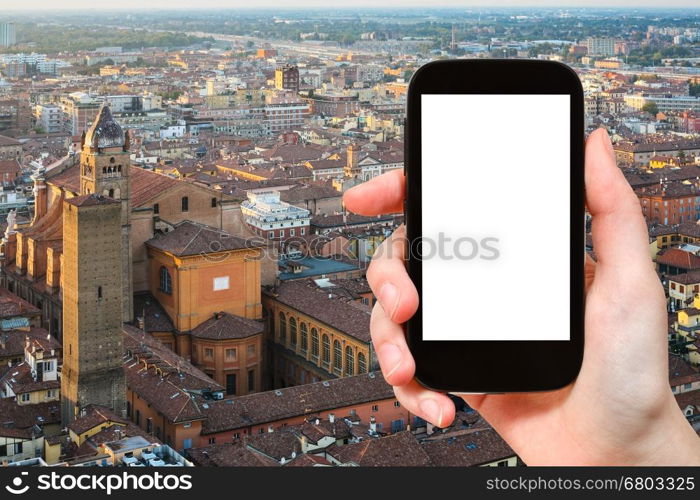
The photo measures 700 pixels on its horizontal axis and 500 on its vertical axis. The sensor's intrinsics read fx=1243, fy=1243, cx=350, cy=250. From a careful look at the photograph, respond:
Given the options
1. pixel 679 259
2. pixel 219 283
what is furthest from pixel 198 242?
pixel 679 259

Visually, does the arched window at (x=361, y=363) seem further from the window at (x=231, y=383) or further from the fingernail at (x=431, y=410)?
the fingernail at (x=431, y=410)

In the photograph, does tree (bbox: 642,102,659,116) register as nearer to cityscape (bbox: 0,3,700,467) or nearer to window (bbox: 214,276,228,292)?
cityscape (bbox: 0,3,700,467)

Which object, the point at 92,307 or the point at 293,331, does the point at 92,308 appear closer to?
the point at 92,307

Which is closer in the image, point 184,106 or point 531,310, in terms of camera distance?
point 531,310

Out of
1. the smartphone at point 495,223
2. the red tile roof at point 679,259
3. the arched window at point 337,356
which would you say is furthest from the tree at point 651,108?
the smartphone at point 495,223

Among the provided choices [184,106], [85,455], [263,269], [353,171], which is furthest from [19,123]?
[85,455]
